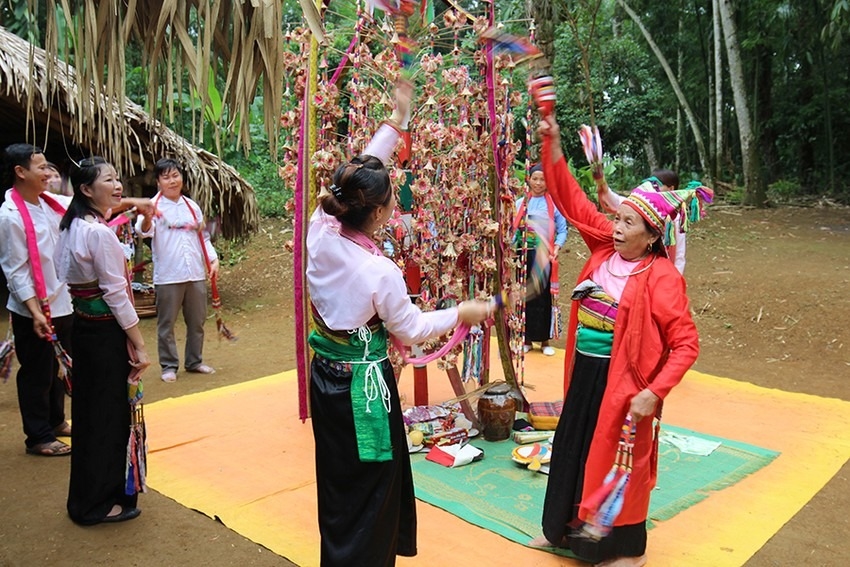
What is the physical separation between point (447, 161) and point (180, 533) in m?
2.19

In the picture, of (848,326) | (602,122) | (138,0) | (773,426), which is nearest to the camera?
(138,0)

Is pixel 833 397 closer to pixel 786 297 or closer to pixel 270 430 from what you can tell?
pixel 786 297

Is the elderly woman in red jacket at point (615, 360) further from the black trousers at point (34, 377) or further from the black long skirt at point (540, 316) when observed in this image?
the black long skirt at point (540, 316)

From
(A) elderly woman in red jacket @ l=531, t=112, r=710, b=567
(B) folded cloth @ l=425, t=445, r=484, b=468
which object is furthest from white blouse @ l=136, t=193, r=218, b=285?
(A) elderly woman in red jacket @ l=531, t=112, r=710, b=567

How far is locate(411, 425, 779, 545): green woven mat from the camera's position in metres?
3.01

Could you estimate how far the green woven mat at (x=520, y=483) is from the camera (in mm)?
3014

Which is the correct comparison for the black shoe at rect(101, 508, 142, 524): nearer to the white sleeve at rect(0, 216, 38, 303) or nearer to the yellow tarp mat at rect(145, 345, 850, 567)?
the yellow tarp mat at rect(145, 345, 850, 567)

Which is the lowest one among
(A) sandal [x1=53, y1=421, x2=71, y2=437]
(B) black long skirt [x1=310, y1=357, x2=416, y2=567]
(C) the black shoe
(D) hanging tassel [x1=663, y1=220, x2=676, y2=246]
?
(A) sandal [x1=53, y1=421, x2=71, y2=437]

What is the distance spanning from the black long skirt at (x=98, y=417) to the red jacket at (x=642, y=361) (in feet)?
6.38

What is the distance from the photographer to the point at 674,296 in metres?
2.45

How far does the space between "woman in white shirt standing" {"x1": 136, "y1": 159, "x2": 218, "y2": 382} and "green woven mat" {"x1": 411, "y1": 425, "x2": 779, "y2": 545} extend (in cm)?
247

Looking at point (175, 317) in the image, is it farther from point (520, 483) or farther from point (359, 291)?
point (359, 291)

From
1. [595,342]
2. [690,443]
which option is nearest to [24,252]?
[595,342]

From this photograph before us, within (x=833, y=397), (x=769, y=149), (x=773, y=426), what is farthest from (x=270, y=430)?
(x=769, y=149)
